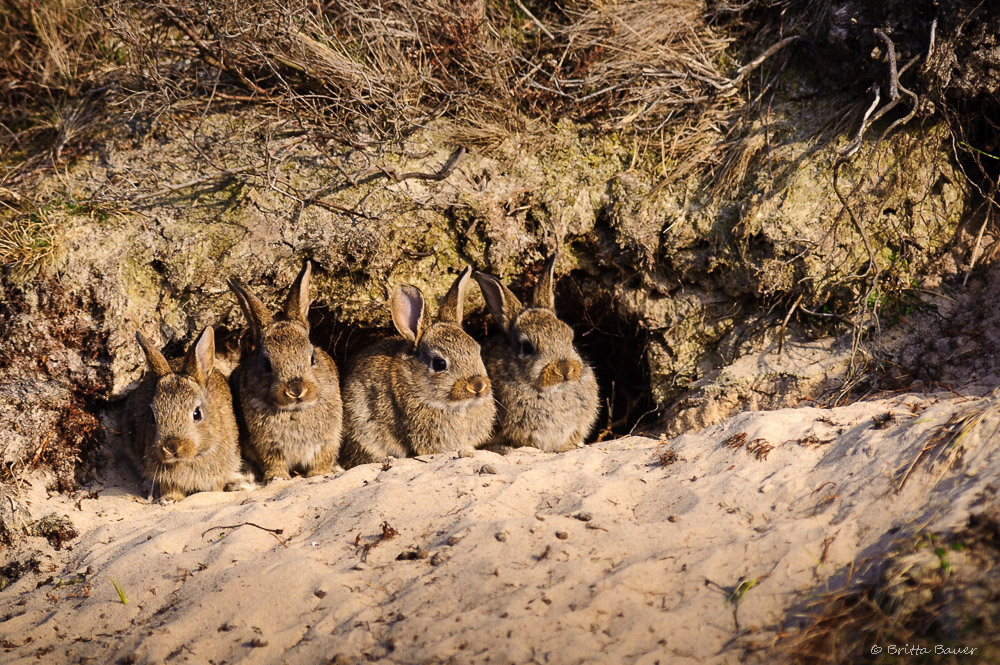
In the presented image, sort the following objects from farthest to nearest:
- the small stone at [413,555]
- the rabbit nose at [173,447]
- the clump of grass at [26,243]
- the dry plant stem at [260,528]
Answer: the clump of grass at [26,243] → the rabbit nose at [173,447] → the dry plant stem at [260,528] → the small stone at [413,555]

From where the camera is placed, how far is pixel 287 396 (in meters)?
5.81

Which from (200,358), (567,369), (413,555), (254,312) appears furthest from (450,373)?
(413,555)

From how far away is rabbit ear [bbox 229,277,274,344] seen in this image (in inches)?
229

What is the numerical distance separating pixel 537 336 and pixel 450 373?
0.75m

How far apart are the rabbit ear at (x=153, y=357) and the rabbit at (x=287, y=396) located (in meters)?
0.65

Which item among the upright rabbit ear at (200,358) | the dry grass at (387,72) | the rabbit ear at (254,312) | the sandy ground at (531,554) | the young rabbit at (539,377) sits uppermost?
the dry grass at (387,72)

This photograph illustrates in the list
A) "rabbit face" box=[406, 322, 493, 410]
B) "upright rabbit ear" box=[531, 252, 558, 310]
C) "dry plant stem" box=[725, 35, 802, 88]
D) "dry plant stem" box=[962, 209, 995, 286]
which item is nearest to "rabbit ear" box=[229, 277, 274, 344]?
"rabbit face" box=[406, 322, 493, 410]

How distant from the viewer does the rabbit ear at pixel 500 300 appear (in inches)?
251

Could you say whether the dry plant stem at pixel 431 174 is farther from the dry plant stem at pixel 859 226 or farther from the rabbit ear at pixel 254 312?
the dry plant stem at pixel 859 226

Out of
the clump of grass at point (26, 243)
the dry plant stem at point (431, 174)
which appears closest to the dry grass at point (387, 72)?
the dry plant stem at point (431, 174)

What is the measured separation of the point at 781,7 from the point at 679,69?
0.99 metres

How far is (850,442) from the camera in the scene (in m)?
4.46

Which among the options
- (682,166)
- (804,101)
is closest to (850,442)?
(682,166)

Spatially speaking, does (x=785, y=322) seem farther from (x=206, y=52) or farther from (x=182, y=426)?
(x=206, y=52)
